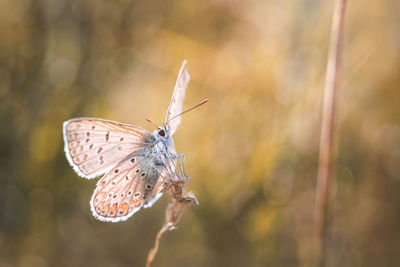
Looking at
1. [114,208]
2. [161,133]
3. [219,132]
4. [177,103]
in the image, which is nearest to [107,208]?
[114,208]

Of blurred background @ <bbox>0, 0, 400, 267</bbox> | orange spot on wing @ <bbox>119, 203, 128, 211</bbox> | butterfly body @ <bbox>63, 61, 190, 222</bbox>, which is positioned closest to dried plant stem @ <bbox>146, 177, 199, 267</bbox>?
butterfly body @ <bbox>63, 61, 190, 222</bbox>

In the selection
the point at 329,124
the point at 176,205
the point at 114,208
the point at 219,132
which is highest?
the point at 329,124

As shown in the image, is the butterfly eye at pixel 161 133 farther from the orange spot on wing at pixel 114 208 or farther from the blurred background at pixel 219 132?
the blurred background at pixel 219 132

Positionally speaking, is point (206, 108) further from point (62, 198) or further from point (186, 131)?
point (62, 198)

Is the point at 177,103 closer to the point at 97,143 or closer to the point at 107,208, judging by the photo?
A: the point at 97,143

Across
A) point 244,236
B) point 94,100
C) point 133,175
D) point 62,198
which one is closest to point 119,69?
point 94,100

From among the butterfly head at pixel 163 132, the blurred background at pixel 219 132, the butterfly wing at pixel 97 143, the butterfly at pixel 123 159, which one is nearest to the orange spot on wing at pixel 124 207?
the butterfly at pixel 123 159
